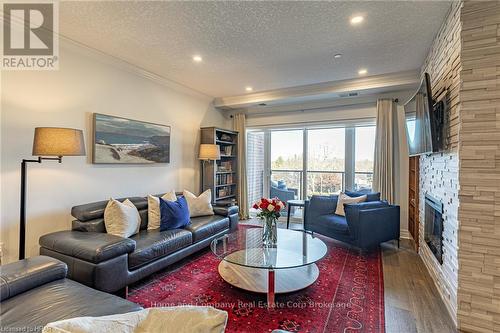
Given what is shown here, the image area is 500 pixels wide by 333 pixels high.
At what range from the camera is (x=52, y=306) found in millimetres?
1454

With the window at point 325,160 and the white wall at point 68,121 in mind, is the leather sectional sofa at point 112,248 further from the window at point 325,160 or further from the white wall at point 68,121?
the window at point 325,160

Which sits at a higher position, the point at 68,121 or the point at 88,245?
the point at 68,121

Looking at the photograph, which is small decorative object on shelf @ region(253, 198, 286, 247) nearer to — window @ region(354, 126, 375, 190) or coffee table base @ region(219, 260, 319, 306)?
coffee table base @ region(219, 260, 319, 306)

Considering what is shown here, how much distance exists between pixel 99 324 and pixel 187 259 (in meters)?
2.62

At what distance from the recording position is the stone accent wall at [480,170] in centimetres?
192

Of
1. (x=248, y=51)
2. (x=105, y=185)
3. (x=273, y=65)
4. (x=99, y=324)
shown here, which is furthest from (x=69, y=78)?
(x=99, y=324)

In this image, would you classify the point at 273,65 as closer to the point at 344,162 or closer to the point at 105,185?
the point at 344,162

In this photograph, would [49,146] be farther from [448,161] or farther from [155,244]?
[448,161]

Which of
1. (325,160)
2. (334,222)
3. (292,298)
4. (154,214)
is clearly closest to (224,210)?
(154,214)

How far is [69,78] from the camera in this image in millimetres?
2982

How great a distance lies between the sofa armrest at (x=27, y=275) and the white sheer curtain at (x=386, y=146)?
450cm

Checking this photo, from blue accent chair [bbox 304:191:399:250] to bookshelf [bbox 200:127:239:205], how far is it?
1801mm

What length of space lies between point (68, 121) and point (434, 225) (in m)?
4.35

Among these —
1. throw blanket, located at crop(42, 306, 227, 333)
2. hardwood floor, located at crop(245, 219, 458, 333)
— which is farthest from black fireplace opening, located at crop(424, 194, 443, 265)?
throw blanket, located at crop(42, 306, 227, 333)
